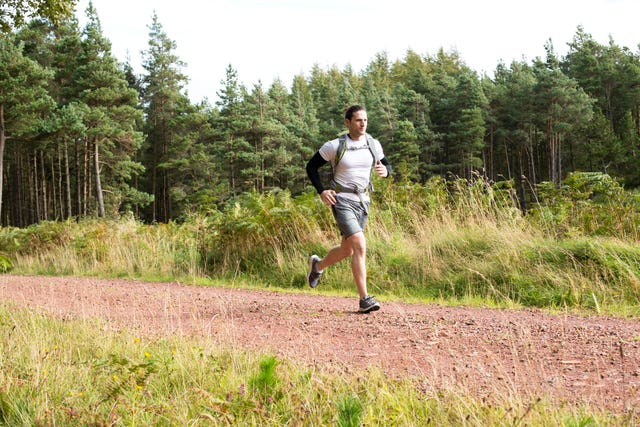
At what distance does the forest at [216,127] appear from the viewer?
135ft

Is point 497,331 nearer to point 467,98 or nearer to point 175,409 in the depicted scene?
point 175,409

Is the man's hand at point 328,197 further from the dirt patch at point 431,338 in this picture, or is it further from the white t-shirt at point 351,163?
the dirt patch at point 431,338

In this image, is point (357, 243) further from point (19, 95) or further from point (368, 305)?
point (19, 95)

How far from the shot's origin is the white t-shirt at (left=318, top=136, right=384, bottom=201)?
20.7 ft

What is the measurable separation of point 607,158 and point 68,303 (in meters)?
60.4

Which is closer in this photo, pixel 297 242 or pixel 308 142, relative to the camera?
pixel 297 242

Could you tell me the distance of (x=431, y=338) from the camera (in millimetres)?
4961

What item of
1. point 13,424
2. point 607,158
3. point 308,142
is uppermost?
point 308,142

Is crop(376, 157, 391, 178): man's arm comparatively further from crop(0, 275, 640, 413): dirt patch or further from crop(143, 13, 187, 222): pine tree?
crop(143, 13, 187, 222): pine tree

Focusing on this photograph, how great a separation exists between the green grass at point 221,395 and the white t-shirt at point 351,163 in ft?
7.84

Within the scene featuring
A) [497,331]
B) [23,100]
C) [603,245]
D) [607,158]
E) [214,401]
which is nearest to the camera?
[214,401]

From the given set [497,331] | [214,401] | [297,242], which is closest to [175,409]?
[214,401]

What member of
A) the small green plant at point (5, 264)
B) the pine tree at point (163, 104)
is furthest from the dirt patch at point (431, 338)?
the pine tree at point (163, 104)

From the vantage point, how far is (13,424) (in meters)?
3.52
